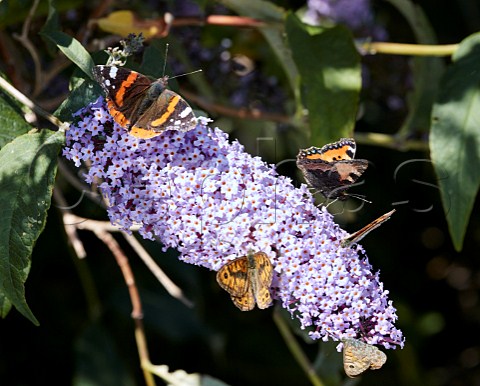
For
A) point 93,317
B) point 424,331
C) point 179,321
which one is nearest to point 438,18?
point 424,331

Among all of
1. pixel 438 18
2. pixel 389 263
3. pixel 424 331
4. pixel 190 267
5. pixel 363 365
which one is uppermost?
pixel 363 365

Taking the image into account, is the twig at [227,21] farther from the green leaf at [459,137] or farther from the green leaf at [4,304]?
the green leaf at [4,304]

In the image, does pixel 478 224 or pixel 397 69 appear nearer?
pixel 397 69

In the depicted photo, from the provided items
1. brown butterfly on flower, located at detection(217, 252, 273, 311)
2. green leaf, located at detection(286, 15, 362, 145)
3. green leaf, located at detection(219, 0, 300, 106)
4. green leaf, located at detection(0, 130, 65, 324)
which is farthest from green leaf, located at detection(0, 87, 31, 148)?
green leaf, located at detection(219, 0, 300, 106)

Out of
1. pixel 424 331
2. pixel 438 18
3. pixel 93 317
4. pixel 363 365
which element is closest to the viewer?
pixel 363 365

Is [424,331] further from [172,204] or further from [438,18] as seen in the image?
[172,204]

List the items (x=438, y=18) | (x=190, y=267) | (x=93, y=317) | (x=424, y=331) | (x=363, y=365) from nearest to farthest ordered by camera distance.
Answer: (x=363, y=365), (x=93, y=317), (x=190, y=267), (x=438, y=18), (x=424, y=331)

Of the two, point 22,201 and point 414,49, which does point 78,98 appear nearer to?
point 22,201

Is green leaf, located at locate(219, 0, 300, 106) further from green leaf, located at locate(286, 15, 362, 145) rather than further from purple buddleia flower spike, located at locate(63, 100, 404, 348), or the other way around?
purple buddleia flower spike, located at locate(63, 100, 404, 348)
